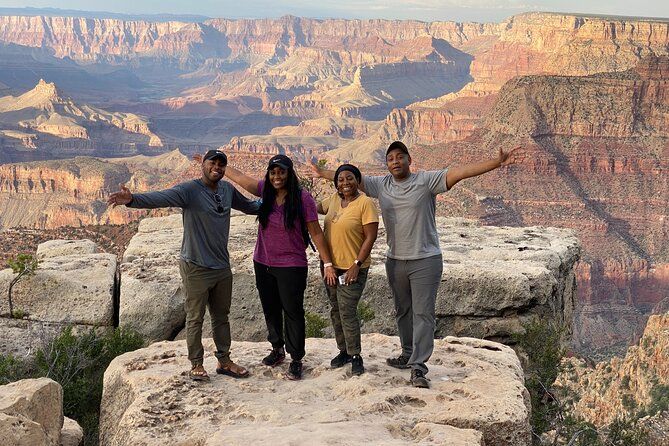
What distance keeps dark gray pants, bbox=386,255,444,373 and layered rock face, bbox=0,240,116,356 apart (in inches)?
261

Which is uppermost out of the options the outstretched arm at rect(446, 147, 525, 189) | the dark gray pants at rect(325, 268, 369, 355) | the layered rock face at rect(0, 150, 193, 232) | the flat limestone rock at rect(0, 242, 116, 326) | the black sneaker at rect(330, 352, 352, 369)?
the outstretched arm at rect(446, 147, 525, 189)

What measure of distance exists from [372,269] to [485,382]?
5.87 m

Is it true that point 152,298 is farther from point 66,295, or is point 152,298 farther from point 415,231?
point 415,231

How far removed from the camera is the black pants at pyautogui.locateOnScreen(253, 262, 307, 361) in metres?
8.30

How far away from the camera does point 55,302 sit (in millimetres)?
13586

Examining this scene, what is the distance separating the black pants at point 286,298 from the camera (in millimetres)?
8305

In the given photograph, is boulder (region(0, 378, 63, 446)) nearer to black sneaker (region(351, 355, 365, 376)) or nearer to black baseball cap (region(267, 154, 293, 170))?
black sneaker (region(351, 355, 365, 376))

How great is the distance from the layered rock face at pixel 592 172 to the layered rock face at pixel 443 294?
4584cm

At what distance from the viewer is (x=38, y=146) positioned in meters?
156

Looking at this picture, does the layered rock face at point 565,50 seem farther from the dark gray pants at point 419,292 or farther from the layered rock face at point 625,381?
the dark gray pants at point 419,292

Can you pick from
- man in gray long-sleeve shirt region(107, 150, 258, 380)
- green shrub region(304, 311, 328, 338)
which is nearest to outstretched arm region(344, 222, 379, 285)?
man in gray long-sleeve shirt region(107, 150, 258, 380)

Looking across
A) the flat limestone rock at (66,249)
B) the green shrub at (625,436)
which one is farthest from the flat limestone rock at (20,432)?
the green shrub at (625,436)

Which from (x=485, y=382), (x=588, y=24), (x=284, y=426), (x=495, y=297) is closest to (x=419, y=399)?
(x=485, y=382)

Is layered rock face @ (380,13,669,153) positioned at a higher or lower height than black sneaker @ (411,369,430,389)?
higher
